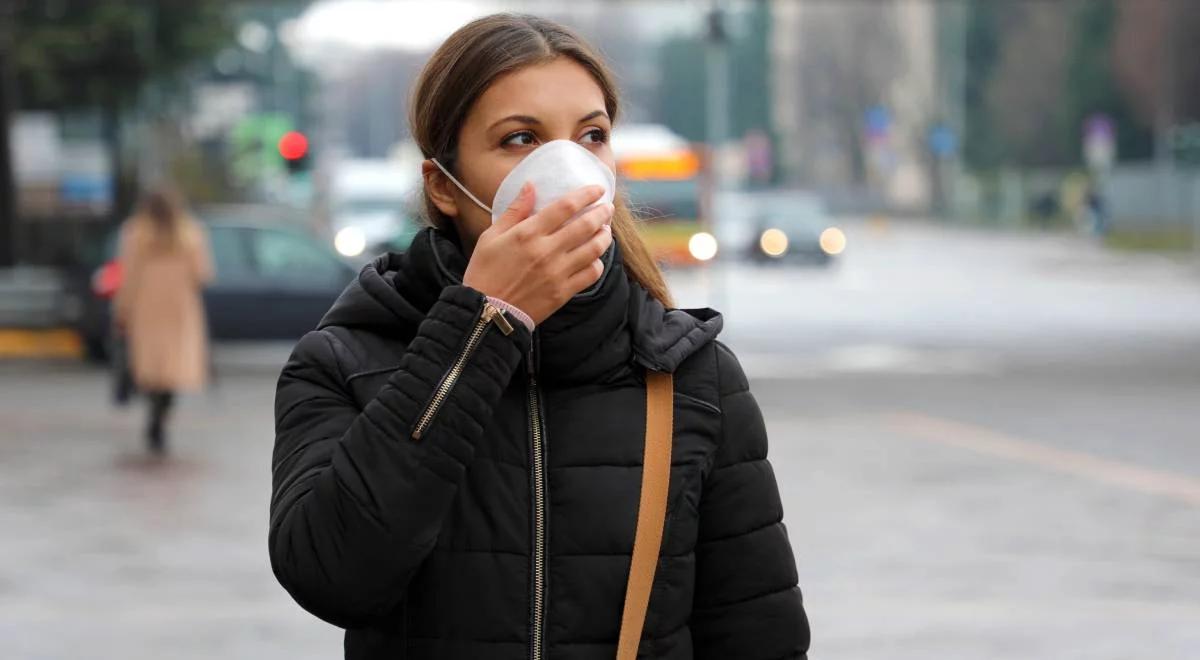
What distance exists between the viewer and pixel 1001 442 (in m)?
13.0

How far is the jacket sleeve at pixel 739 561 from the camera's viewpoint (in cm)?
241

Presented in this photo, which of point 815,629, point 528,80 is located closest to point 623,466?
point 528,80

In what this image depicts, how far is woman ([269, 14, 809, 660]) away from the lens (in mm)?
2182

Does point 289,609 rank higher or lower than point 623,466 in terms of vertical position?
lower

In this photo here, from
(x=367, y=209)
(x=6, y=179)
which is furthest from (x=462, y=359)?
(x=367, y=209)

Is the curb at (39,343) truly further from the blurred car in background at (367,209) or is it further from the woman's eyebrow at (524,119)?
the woman's eyebrow at (524,119)

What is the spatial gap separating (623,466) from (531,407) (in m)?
0.12

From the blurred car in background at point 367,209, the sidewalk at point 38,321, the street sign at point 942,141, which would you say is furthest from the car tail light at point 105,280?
the street sign at point 942,141

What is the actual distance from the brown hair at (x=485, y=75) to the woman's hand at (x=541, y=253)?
193 millimetres

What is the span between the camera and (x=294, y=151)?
3177cm

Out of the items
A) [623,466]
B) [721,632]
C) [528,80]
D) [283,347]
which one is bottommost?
[283,347]

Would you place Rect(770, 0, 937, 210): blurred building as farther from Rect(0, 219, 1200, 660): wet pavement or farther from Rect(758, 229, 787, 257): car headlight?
Rect(0, 219, 1200, 660): wet pavement

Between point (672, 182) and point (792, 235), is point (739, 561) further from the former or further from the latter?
point (792, 235)

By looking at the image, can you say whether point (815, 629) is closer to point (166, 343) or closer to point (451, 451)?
Result: point (451, 451)
